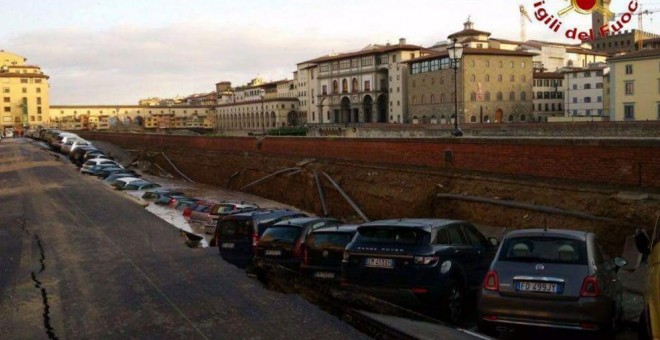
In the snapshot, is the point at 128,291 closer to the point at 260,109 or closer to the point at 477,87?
the point at 477,87

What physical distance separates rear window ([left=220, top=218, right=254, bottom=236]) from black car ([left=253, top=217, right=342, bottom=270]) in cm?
123

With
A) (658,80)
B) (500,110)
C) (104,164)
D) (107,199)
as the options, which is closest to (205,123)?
(500,110)

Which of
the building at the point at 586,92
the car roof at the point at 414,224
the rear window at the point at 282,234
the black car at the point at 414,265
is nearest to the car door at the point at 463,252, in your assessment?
the black car at the point at 414,265

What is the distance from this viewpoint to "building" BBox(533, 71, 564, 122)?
88875 mm

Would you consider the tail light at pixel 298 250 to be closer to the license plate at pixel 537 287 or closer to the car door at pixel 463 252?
the car door at pixel 463 252

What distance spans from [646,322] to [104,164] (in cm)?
4049

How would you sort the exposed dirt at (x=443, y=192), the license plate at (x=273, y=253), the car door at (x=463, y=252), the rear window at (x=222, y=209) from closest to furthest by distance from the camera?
the car door at (x=463, y=252)
the license plate at (x=273, y=253)
the exposed dirt at (x=443, y=192)
the rear window at (x=222, y=209)

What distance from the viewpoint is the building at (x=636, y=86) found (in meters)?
54.1

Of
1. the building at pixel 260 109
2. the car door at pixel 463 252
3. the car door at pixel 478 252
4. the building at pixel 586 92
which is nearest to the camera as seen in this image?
the car door at pixel 463 252

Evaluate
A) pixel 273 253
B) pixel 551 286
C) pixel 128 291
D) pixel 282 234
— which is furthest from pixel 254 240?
pixel 551 286

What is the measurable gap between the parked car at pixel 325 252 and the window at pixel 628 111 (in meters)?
54.0

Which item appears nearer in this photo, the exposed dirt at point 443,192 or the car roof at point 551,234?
the car roof at point 551,234

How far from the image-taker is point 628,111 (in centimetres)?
5669

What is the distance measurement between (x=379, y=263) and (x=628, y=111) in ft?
185
